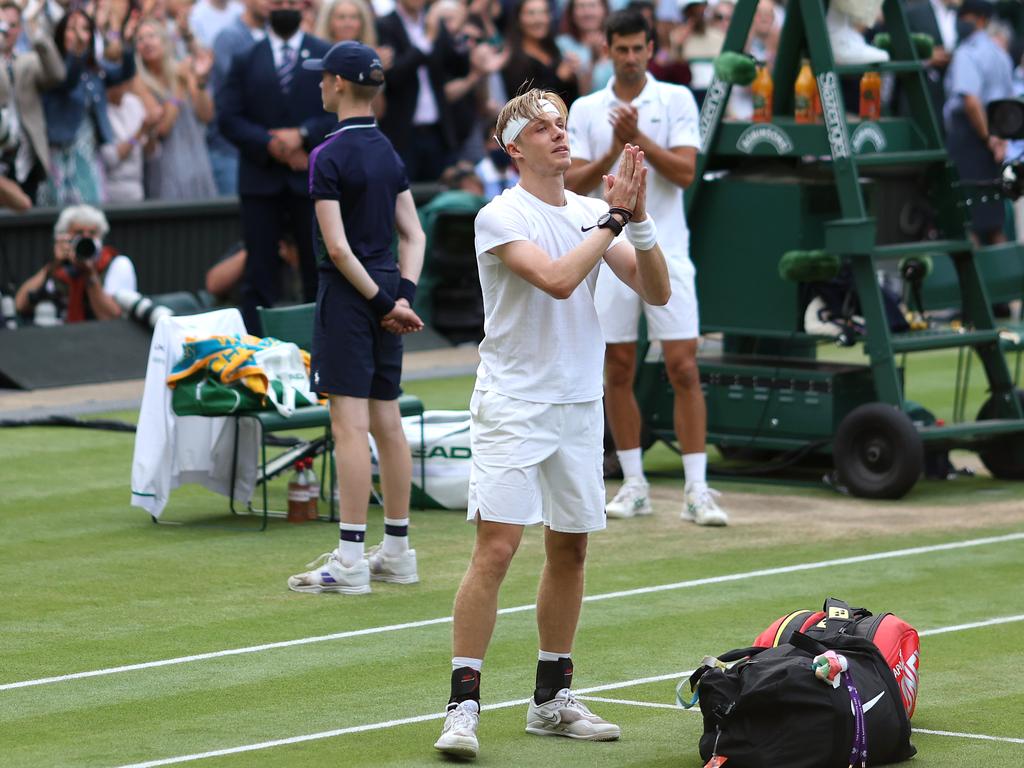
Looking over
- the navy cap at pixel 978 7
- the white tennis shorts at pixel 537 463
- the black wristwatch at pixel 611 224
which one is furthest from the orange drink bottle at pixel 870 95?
the navy cap at pixel 978 7

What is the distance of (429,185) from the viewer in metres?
18.9

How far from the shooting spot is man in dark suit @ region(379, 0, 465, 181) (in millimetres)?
18328

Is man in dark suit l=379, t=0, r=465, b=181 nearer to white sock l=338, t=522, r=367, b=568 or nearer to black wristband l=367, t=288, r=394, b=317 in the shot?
black wristband l=367, t=288, r=394, b=317

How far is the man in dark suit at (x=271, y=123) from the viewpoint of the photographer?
1453cm

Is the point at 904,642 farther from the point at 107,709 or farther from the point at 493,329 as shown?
the point at 107,709

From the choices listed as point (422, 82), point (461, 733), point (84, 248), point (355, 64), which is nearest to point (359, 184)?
point (355, 64)

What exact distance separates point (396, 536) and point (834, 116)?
3750 millimetres

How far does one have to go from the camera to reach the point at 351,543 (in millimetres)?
8680

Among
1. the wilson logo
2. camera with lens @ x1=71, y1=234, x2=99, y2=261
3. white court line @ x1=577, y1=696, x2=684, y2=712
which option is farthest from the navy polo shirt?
camera with lens @ x1=71, y1=234, x2=99, y2=261

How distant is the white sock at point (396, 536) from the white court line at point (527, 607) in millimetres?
683

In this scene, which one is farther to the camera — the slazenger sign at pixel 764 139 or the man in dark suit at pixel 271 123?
the man in dark suit at pixel 271 123

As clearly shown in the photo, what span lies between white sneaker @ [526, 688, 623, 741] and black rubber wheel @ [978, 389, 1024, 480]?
18.9 feet

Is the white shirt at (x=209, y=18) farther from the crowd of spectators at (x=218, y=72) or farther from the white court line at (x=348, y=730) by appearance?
the white court line at (x=348, y=730)

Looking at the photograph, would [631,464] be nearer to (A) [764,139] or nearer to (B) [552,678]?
(A) [764,139]
